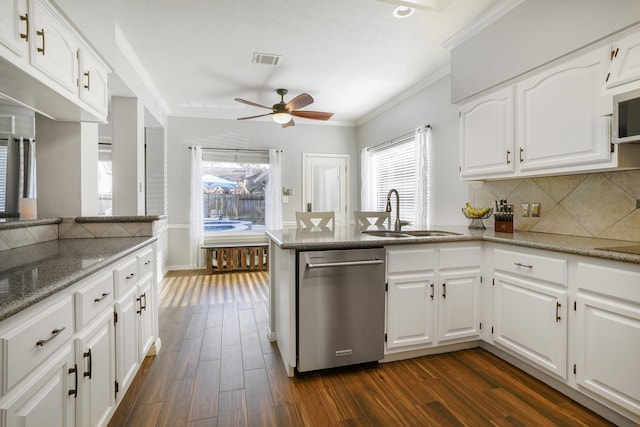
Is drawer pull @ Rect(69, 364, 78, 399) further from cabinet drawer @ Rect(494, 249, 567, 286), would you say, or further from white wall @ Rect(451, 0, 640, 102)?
white wall @ Rect(451, 0, 640, 102)

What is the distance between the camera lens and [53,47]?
1625mm

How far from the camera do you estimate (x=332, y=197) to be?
21.0 feet

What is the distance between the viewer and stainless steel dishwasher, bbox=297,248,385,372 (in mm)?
Answer: 2127

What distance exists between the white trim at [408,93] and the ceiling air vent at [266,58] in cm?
188

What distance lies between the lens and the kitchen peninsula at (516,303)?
1.66 meters

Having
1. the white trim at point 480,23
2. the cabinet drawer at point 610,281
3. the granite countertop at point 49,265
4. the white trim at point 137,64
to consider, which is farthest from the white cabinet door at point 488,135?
the white trim at point 137,64

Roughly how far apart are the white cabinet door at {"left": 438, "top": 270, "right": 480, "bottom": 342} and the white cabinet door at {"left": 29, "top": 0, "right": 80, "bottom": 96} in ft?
8.75

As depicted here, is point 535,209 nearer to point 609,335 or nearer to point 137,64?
point 609,335

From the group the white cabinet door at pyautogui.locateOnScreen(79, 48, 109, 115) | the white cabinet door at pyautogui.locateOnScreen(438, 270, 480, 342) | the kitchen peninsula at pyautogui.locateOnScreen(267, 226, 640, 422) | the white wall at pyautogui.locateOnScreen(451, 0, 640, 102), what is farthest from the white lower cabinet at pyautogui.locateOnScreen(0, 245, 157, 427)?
the white wall at pyautogui.locateOnScreen(451, 0, 640, 102)

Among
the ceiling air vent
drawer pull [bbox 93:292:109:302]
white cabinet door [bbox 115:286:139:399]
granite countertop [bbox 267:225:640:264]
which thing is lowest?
white cabinet door [bbox 115:286:139:399]

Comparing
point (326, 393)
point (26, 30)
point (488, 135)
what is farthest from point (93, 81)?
point (488, 135)

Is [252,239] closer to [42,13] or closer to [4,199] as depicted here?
[4,199]

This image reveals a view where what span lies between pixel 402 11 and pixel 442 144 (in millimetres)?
1680

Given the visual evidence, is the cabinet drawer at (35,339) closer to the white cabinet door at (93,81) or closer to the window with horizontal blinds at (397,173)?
the white cabinet door at (93,81)
